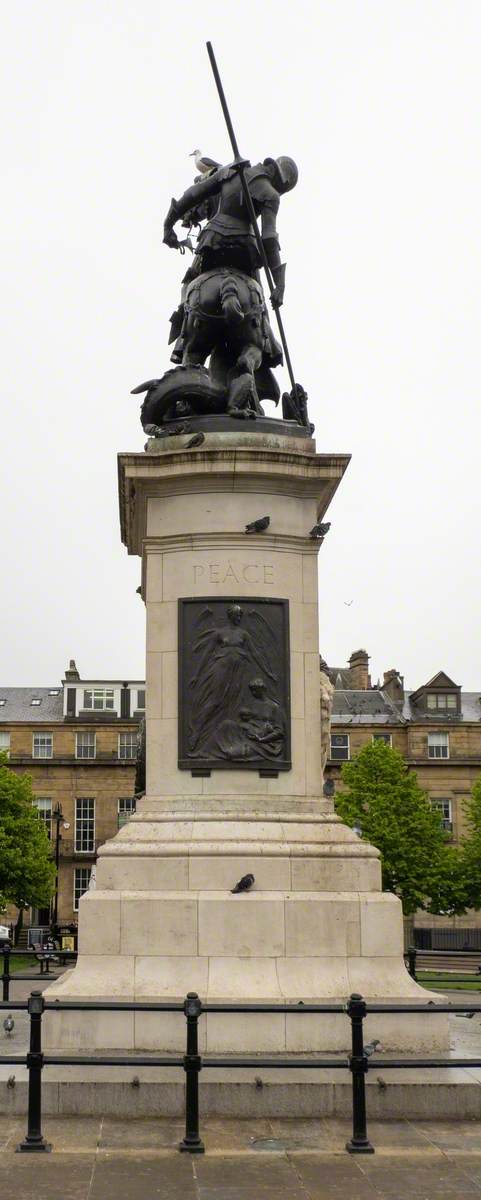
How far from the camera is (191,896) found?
A: 12.3 meters

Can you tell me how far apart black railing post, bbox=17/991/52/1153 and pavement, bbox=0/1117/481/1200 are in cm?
10

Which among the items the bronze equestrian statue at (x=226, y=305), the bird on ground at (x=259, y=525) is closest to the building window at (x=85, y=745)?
the bronze equestrian statue at (x=226, y=305)

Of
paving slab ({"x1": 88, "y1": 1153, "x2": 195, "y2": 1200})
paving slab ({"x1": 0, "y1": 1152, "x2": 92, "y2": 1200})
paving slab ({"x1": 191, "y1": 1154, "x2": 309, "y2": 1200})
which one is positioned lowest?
paving slab ({"x1": 191, "y1": 1154, "x2": 309, "y2": 1200})

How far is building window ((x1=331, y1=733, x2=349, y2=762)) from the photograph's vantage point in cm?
7438

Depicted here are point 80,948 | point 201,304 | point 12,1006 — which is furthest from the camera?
point 201,304

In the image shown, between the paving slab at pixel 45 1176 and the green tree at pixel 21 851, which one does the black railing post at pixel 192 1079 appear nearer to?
the paving slab at pixel 45 1176

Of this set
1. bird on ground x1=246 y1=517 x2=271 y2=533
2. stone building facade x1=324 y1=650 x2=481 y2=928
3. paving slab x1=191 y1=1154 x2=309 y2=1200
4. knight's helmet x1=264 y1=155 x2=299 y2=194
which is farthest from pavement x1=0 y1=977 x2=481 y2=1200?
stone building facade x1=324 y1=650 x2=481 y2=928

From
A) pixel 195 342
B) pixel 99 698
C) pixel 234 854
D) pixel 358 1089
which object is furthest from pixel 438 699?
pixel 358 1089

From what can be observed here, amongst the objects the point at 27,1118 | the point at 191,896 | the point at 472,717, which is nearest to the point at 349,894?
the point at 191,896

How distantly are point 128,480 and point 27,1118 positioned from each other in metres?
6.77

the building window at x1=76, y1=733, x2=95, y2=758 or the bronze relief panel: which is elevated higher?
the building window at x1=76, y1=733, x2=95, y2=758

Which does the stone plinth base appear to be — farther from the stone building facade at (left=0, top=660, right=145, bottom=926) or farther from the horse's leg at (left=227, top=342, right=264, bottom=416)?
the stone building facade at (left=0, top=660, right=145, bottom=926)

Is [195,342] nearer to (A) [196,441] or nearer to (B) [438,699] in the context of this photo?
Answer: (A) [196,441]

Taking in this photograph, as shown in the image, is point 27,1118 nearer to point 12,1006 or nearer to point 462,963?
point 12,1006
